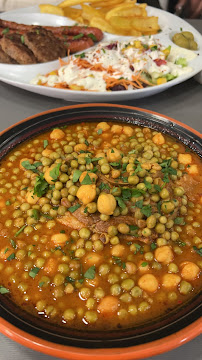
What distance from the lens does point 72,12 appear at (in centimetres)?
537

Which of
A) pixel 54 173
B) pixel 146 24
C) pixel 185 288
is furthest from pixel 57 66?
pixel 185 288

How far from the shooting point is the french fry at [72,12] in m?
5.30

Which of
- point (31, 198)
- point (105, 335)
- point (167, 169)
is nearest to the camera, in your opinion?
point (105, 335)

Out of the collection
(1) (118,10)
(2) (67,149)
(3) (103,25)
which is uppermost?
(1) (118,10)

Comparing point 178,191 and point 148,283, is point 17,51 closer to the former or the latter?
point 178,191

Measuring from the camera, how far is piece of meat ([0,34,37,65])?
4055 mm

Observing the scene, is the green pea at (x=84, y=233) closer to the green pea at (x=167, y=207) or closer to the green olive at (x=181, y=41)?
the green pea at (x=167, y=207)

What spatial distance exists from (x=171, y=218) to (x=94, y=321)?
33.6 inches

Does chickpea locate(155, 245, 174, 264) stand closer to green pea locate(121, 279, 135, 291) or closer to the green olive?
green pea locate(121, 279, 135, 291)

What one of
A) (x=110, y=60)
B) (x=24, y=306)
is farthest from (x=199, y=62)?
(x=24, y=306)

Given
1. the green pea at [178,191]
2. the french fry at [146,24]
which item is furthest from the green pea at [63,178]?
the french fry at [146,24]

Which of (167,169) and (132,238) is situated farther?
(167,169)

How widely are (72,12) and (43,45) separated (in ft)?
5.42

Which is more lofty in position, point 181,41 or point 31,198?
point 181,41
